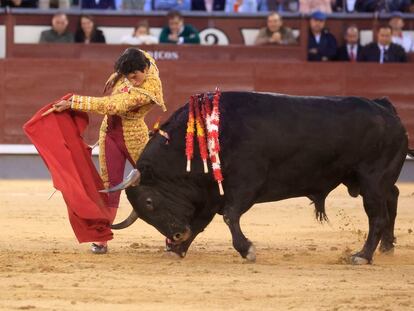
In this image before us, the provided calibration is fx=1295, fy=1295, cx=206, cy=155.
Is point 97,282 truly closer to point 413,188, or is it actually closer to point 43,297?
point 43,297

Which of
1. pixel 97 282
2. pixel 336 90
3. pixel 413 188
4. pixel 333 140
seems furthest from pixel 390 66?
pixel 97 282

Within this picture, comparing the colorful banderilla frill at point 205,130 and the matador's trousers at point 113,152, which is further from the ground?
the colorful banderilla frill at point 205,130

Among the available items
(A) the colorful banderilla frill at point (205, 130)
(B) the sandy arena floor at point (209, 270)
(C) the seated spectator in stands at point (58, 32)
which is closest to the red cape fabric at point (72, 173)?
(B) the sandy arena floor at point (209, 270)

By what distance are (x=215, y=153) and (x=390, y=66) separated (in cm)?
651

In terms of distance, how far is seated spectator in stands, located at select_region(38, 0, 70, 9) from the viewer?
13.1 meters

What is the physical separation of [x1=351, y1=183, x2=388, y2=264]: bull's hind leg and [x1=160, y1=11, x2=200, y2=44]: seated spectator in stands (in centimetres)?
556

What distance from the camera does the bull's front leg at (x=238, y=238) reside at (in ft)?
23.4

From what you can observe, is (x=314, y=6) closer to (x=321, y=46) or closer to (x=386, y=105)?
(x=321, y=46)

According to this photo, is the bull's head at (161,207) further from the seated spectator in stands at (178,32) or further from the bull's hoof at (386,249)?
the seated spectator in stands at (178,32)

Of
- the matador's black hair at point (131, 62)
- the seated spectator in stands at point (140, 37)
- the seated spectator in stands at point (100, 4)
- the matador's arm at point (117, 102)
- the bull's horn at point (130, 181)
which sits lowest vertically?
the seated spectator in stands at point (140, 37)

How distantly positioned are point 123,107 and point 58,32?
5708mm

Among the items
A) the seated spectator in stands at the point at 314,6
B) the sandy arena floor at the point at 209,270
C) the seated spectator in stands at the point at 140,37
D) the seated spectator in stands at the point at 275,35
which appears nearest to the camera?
the sandy arena floor at the point at 209,270

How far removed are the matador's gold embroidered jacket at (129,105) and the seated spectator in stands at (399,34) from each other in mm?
5978

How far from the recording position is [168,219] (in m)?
7.33
